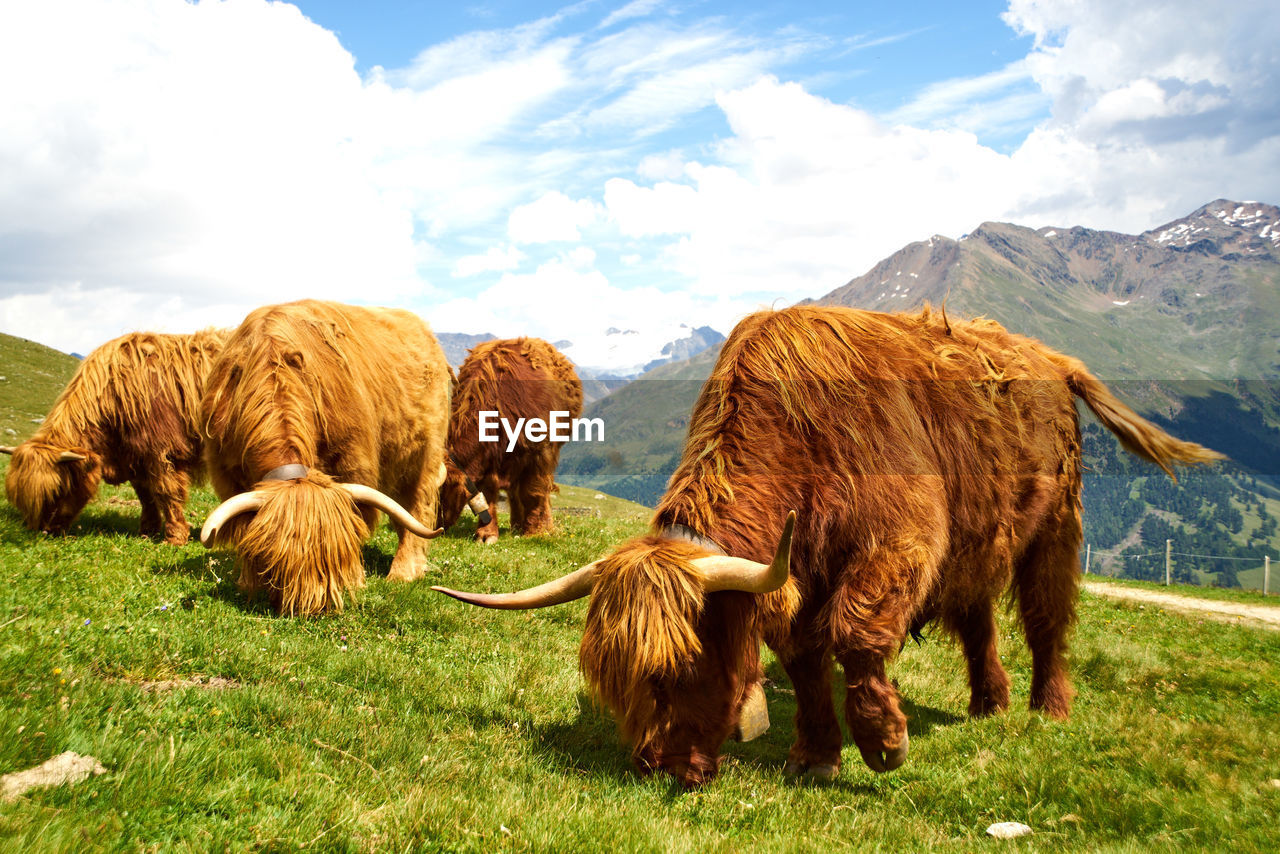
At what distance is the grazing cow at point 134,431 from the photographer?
31.0ft

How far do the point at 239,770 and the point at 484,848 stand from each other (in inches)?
47.6

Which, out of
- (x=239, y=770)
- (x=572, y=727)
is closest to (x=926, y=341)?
(x=572, y=727)

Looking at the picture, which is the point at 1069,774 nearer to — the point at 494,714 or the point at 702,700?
the point at 702,700

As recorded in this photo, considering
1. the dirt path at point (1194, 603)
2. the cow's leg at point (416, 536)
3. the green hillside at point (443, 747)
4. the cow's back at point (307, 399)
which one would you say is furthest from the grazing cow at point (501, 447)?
the dirt path at point (1194, 603)

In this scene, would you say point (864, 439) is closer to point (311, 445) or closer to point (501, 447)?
point (311, 445)

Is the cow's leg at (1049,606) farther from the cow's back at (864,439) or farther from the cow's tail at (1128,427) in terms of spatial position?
the cow's tail at (1128,427)

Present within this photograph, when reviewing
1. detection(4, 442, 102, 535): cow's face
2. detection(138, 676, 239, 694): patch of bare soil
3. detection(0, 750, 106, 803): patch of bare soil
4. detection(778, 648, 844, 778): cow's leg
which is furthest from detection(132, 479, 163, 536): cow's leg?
detection(778, 648, 844, 778): cow's leg

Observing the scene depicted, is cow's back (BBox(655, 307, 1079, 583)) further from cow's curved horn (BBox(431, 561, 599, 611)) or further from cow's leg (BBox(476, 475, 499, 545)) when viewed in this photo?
cow's leg (BBox(476, 475, 499, 545))

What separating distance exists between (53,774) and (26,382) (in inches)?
2244

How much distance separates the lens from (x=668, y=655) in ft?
13.2

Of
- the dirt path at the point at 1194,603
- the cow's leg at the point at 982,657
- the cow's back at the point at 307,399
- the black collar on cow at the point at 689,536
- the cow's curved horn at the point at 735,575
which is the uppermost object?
the cow's back at the point at 307,399

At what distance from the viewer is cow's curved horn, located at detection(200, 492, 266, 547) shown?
5.91m

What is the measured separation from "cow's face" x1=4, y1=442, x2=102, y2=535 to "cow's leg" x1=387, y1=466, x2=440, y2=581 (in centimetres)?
380

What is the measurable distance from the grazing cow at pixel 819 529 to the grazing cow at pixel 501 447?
26.6 ft
